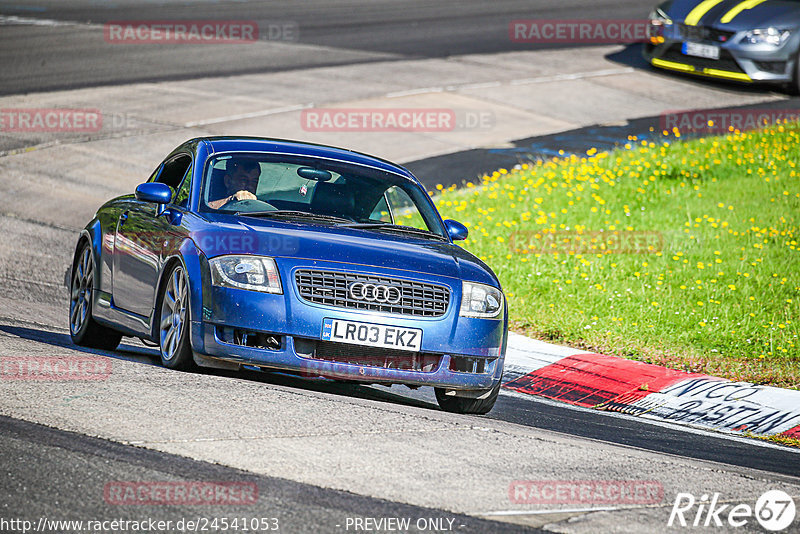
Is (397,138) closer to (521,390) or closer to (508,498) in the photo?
(521,390)

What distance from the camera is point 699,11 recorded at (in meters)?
20.5

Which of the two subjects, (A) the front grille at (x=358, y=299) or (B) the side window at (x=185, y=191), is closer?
(A) the front grille at (x=358, y=299)

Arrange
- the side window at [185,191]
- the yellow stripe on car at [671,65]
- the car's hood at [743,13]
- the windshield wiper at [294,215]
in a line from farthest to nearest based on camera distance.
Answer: the yellow stripe on car at [671,65], the car's hood at [743,13], the side window at [185,191], the windshield wiper at [294,215]

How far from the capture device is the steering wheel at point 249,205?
7.61 metres

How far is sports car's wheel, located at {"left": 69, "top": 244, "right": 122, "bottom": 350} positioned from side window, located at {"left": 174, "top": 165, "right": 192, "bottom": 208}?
1170 mm

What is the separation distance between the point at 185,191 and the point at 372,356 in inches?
75.9

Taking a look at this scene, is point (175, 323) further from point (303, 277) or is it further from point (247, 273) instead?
point (303, 277)

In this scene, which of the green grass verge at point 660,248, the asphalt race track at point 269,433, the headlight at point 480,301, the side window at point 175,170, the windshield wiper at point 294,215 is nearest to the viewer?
the asphalt race track at point 269,433

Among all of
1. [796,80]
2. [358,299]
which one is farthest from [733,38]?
[358,299]

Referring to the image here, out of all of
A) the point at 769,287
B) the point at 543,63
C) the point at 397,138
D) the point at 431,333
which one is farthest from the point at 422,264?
the point at 543,63

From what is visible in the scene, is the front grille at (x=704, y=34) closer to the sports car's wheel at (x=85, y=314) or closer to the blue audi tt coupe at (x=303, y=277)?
the blue audi tt coupe at (x=303, y=277)

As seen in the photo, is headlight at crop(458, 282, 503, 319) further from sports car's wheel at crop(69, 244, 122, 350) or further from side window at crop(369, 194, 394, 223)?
sports car's wheel at crop(69, 244, 122, 350)

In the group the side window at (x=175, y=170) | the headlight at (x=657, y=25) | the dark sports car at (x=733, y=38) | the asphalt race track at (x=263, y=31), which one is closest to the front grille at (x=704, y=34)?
the dark sports car at (x=733, y=38)

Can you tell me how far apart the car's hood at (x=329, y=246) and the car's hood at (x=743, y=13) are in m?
14.1
